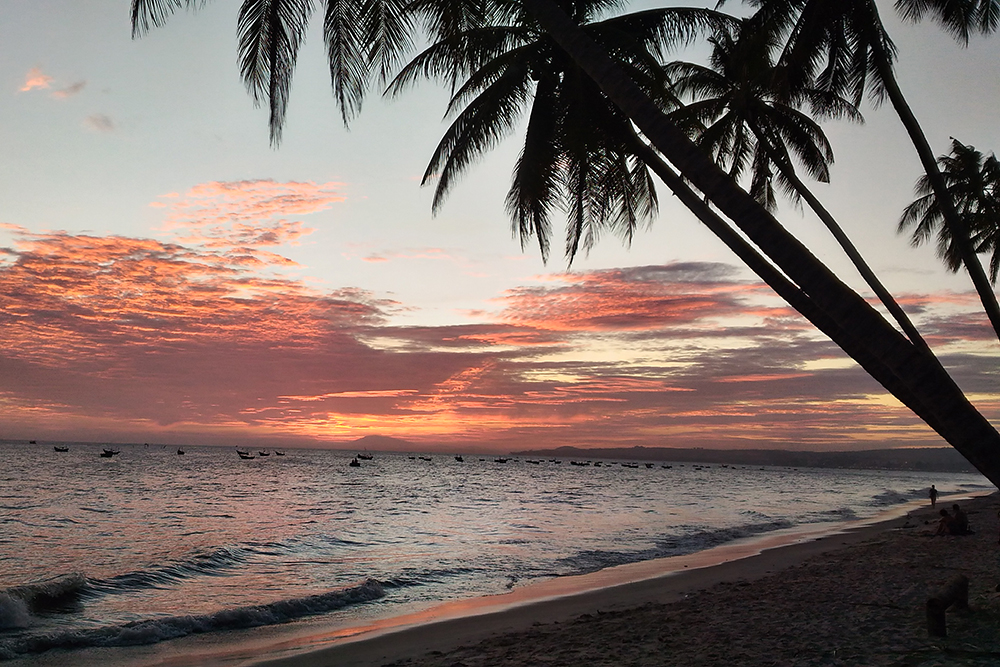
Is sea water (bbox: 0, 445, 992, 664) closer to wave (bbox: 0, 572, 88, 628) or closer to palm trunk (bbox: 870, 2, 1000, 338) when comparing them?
wave (bbox: 0, 572, 88, 628)

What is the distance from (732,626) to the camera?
25.5 feet

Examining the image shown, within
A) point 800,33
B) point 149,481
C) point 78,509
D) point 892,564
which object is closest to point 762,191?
point 800,33

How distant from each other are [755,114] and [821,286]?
11.2 meters

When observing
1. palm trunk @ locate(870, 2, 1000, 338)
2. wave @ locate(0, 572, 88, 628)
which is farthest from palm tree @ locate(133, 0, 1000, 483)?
wave @ locate(0, 572, 88, 628)

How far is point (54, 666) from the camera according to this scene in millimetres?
7621

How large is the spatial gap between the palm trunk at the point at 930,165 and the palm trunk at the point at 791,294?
12.7 ft

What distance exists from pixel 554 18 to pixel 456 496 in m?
37.1

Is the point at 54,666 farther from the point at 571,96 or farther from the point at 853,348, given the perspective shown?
the point at 571,96

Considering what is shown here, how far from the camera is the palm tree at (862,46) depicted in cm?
916

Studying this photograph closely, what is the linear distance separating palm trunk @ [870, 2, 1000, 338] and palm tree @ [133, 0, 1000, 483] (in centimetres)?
480

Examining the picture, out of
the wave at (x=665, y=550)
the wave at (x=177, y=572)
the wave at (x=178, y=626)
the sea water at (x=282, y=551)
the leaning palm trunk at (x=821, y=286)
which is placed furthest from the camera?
the wave at (x=665, y=550)

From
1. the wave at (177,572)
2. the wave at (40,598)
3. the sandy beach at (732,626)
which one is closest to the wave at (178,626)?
the wave at (40,598)

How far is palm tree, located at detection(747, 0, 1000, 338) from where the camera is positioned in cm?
916

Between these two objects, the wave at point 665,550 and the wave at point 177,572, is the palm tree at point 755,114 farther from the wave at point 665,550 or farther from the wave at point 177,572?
the wave at point 177,572
